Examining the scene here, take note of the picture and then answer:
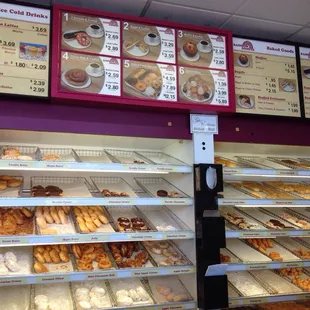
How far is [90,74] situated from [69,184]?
1.02 meters

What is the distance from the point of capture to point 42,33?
2604mm

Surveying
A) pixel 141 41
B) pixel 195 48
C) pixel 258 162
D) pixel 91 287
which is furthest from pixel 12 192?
pixel 258 162

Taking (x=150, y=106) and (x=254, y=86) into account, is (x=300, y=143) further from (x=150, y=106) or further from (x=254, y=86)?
(x=150, y=106)

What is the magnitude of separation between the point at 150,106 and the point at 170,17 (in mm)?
959

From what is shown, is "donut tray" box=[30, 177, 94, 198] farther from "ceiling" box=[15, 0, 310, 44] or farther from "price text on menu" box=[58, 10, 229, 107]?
"ceiling" box=[15, 0, 310, 44]

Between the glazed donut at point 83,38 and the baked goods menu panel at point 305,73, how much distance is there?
2.12 m

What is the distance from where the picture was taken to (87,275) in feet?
7.89

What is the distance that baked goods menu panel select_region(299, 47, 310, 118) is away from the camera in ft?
10.8

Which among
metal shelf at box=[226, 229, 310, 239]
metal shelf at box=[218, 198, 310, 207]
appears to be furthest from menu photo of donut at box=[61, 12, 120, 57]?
metal shelf at box=[226, 229, 310, 239]

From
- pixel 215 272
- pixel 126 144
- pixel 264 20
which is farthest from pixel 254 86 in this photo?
pixel 215 272

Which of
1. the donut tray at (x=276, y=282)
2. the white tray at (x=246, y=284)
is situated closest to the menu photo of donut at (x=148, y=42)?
the white tray at (x=246, y=284)

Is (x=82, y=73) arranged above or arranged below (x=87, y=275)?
above

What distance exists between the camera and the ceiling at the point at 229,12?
288cm

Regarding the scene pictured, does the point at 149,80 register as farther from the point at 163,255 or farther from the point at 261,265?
the point at 261,265
